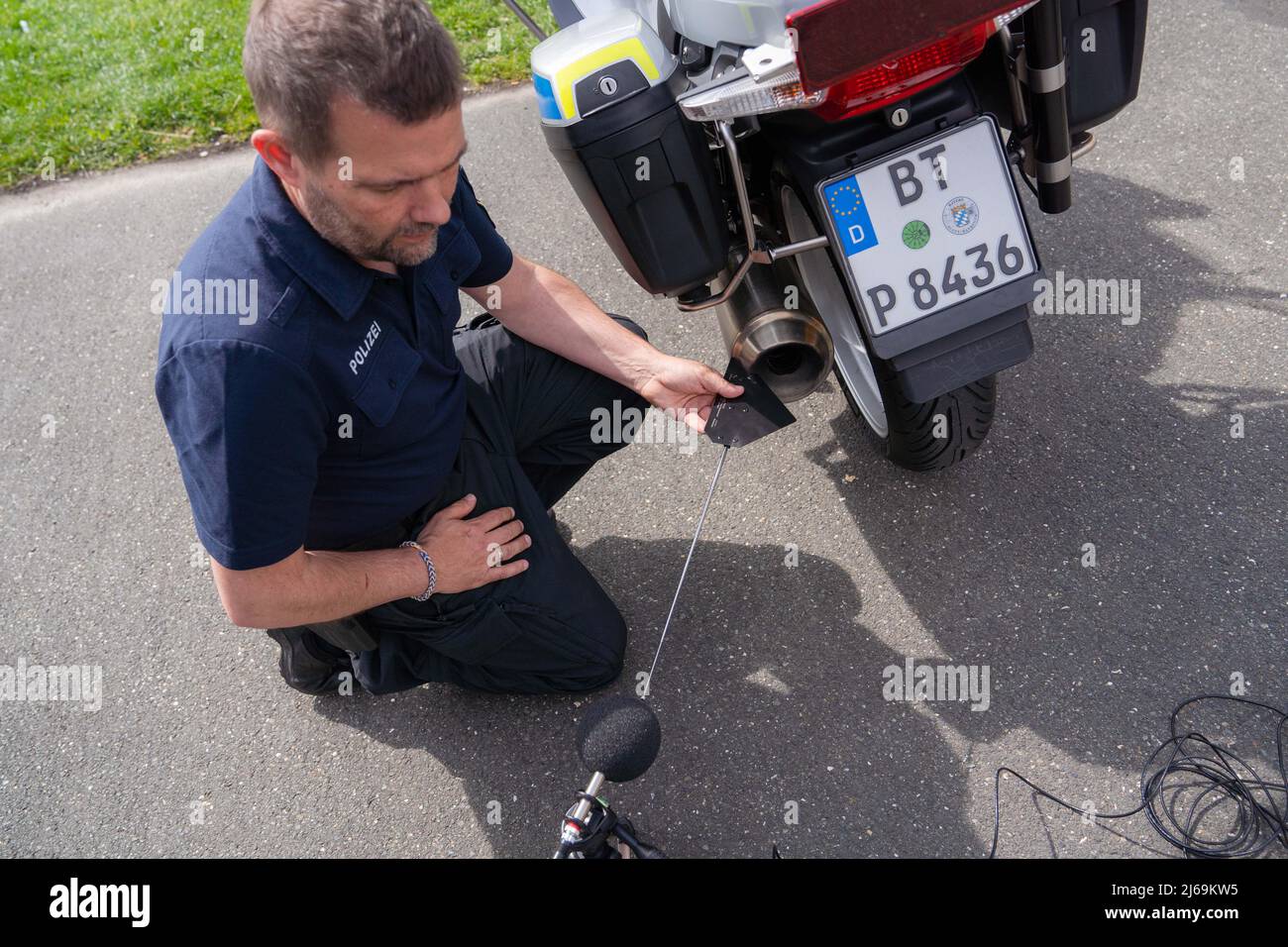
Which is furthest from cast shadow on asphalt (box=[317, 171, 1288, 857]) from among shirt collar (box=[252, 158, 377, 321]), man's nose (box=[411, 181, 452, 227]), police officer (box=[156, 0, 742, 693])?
man's nose (box=[411, 181, 452, 227])

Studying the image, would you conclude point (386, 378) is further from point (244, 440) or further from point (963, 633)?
point (963, 633)

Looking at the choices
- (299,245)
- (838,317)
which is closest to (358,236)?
(299,245)

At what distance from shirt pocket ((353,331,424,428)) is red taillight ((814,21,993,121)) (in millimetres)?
951

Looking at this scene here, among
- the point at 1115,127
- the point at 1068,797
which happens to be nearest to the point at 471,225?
the point at 1068,797

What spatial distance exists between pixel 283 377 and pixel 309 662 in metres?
0.94

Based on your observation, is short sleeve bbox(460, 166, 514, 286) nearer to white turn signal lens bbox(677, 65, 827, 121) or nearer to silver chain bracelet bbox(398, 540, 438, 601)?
white turn signal lens bbox(677, 65, 827, 121)

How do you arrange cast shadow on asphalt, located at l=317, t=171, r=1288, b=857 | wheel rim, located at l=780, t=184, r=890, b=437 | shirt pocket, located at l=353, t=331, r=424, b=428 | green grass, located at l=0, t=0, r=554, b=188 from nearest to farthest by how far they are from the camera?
shirt pocket, located at l=353, t=331, r=424, b=428, cast shadow on asphalt, located at l=317, t=171, r=1288, b=857, wheel rim, located at l=780, t=184, r=890, b=437, green grass, located at l=0, t=0, r=554, b=188

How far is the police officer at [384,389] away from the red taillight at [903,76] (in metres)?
0.69

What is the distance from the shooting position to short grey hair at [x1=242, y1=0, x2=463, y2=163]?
1720 millimetres

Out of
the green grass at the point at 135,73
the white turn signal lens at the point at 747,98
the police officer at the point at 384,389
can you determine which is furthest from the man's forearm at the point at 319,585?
the green grass at the point at 135,73

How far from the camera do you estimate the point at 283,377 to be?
1.90 m

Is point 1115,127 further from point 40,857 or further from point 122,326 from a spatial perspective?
point 40,857

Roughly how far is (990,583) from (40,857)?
2297mm

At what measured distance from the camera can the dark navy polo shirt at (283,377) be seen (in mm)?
1865
